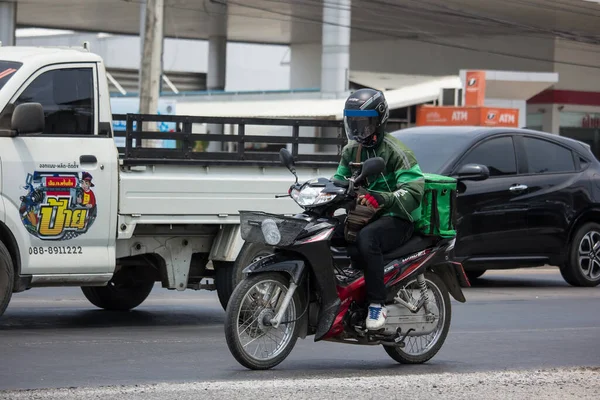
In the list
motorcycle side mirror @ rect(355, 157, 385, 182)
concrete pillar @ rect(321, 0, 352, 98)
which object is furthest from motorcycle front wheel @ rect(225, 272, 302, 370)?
concrete pillar @ rect(321, 0, 352, 98)

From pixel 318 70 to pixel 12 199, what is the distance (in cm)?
4428

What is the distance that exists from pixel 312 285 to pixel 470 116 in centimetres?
2425

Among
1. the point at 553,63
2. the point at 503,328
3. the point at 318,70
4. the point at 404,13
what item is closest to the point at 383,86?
the point at 404,13

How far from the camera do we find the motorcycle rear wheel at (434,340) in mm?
8188

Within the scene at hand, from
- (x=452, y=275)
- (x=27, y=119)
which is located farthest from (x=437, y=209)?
(x=27, y=119)

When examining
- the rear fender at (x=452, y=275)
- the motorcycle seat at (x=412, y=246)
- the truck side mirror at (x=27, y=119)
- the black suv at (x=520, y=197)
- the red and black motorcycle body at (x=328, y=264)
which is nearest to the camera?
the red and black motorcycle body at (x=328, y=264)

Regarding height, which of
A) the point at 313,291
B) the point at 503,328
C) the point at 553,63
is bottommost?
the point at 503,328

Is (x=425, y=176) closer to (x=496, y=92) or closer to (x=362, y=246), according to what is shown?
(x=362, y=246)

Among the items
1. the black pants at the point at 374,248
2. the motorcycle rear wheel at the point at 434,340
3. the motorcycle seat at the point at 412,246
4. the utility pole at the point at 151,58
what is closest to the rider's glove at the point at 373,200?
the black pants at the point at 374,248

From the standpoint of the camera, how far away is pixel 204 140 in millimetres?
10492

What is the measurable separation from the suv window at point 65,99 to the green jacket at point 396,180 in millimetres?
2620

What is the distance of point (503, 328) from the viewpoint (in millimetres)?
10438

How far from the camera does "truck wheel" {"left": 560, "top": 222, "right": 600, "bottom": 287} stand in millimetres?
14386

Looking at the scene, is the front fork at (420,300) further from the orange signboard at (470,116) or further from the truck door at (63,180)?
the orange signboard at (470,116)
